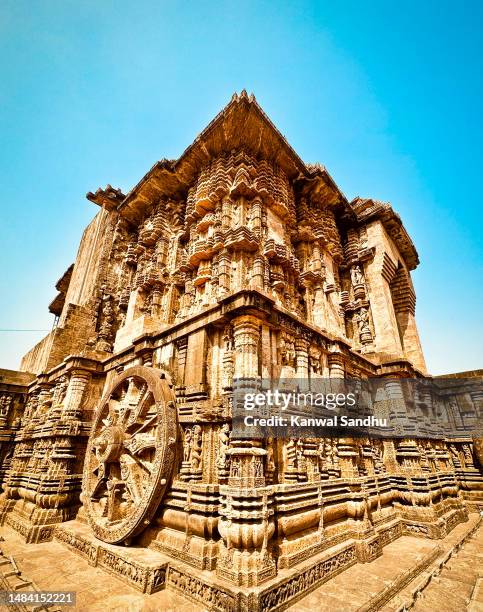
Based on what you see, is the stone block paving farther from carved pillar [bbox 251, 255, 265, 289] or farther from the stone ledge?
carved pillar [bbox 251, 255, 265, 289]

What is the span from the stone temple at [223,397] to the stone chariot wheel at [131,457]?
0.04 m

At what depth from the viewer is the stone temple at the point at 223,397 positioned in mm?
4707

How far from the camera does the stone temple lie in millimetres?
4707

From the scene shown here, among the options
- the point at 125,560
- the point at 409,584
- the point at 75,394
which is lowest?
the point at 409,584

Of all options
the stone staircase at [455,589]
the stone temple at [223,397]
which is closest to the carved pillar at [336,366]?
the stone temple at [223,397]

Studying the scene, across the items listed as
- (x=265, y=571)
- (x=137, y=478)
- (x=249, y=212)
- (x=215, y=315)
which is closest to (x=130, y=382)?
(x=137, y=478)

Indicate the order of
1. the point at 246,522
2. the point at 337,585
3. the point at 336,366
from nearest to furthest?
the point at 246,522, the point at 337,585, the point at 336,366

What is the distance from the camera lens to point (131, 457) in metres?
6.30

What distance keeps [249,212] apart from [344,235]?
700 centimetres

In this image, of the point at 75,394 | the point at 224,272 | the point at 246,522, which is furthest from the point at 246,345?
the point at 75,394

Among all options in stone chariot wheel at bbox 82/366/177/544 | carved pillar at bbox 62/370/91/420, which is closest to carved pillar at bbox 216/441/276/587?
stone chariot wheel at bbox 82/366/177/544

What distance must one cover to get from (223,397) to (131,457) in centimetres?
261

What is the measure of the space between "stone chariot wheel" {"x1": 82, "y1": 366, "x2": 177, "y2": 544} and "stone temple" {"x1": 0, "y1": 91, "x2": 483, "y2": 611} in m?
0.04

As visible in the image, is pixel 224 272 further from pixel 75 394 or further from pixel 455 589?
pixel 455 589
